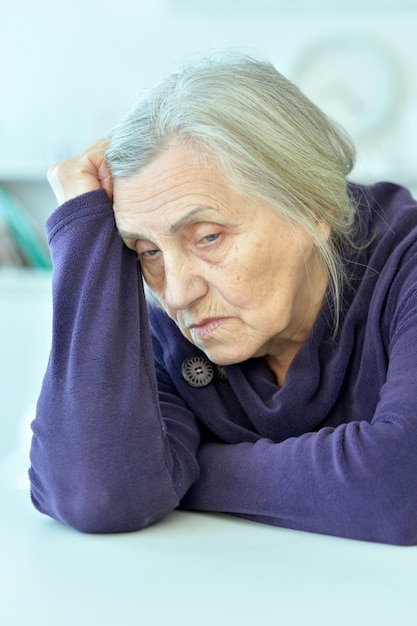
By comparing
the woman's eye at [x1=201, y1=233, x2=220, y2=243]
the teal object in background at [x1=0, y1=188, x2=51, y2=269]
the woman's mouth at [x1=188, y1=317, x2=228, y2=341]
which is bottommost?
the teal object in background at [x1=0, y1=188, x2=51, y2=269]

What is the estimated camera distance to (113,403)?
1267 mm

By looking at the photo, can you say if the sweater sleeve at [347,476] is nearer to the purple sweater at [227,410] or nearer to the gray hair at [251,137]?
the purple sweater at [227,410]

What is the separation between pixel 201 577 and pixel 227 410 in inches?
21.3

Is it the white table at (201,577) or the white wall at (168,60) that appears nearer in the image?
the white table at (201,577)

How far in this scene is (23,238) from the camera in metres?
3.49

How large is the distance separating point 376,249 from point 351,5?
7.11ft

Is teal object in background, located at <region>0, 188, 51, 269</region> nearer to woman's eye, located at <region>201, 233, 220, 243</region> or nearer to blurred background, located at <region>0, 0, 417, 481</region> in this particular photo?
blurred background, located at <region>0, 0, 417, 481</region>

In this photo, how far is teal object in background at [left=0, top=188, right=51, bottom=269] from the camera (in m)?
3.49

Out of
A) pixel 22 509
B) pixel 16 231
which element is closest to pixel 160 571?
pixel 22 509

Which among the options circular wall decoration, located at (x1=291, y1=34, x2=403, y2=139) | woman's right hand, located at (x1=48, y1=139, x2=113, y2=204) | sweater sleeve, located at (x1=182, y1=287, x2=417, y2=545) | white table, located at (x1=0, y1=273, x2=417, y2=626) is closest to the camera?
white table, located at (x1=0, y1=273, x2=417, y2=626)

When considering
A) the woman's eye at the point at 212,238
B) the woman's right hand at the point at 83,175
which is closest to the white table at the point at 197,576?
the woman's eye at the point at 212,238

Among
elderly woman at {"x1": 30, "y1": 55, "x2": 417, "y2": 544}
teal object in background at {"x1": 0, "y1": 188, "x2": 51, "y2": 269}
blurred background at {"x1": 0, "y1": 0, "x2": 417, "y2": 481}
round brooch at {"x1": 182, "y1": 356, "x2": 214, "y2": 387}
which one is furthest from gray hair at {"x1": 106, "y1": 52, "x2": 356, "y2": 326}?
teal object in background at {"x1": 0, "y1": 188, "x2": 51, "y2": 269}

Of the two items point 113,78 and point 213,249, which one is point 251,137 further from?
point 113,78

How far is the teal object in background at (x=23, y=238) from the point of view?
349cm
